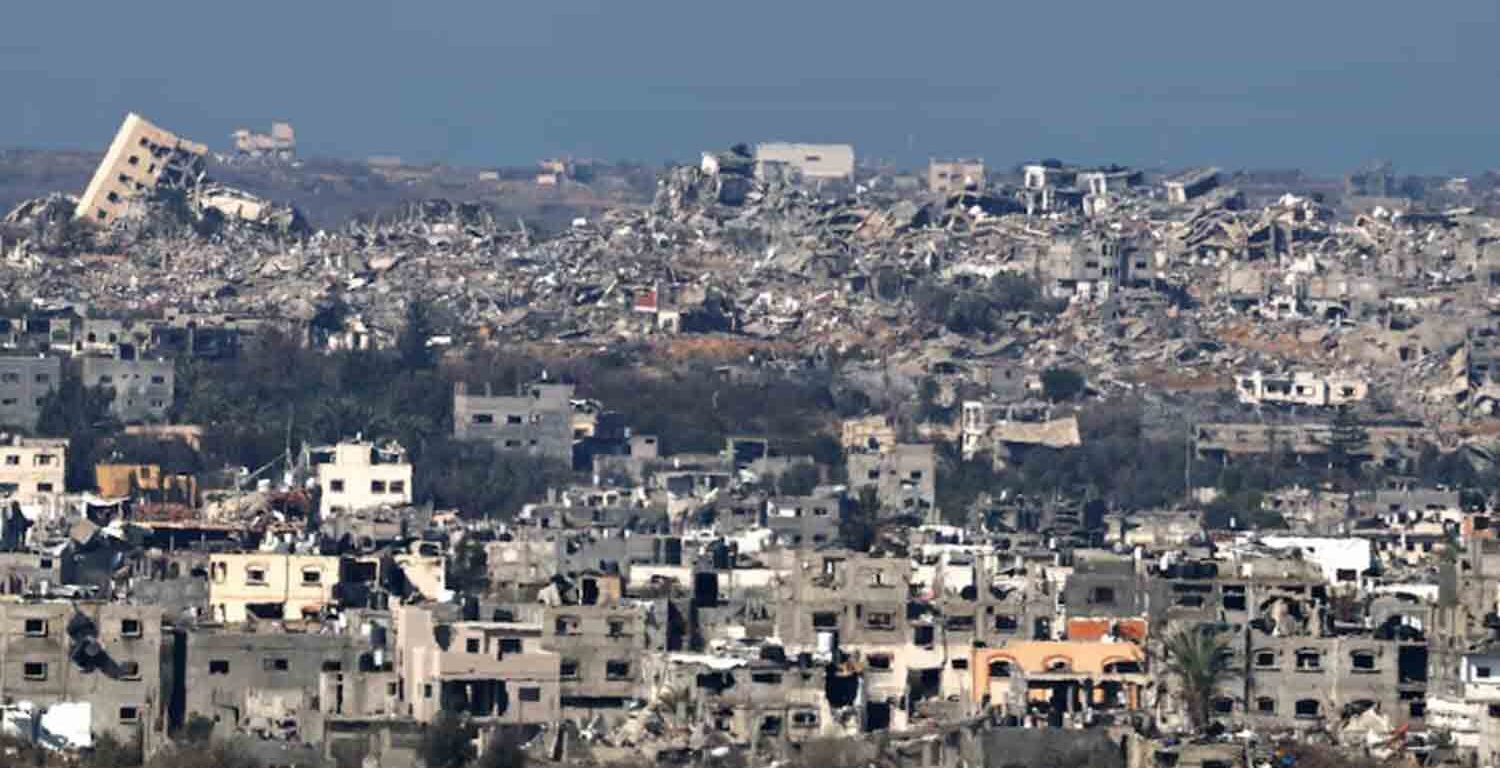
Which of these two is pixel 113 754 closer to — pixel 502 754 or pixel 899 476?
pixel 502 754

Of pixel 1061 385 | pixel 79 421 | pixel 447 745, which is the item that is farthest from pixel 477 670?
pixel 1061 385

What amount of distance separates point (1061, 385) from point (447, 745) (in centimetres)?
6847

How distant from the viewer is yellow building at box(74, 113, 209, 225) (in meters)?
153

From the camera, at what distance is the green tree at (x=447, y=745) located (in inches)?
2083

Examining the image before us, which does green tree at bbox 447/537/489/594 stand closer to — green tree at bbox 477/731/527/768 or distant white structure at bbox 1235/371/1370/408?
green tree at bbox 477/731/527/768

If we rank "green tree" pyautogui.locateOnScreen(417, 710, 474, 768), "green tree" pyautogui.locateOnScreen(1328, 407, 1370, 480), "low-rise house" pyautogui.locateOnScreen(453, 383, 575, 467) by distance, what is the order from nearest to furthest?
"green tree" pyautogui.locateOnScreen(417, 710, 474, 768) → "low-rise house" pyautogui.locateOnScreen(453, 383, 575, 467) → "green tree" pyautogui.locateOnScreen(1328, 407, 1370, 480)

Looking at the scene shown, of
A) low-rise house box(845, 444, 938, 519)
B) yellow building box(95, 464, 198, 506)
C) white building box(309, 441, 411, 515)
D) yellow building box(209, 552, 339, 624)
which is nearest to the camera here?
yellow building box(209, 552, 339, 624)

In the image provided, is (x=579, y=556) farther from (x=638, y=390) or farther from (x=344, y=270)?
(x=344, y=270)

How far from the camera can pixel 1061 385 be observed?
398 feet

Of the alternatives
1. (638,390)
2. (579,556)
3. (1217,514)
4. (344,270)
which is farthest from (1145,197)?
(579,556)

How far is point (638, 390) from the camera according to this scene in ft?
388

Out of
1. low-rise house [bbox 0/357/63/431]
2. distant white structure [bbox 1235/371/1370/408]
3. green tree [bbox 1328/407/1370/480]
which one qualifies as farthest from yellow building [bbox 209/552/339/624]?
distant white structure [bbox 1235/371/1370/408]

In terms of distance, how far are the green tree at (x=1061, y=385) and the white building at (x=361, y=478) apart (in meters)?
25.8

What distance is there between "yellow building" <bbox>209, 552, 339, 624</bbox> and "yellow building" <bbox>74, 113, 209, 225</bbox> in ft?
267
